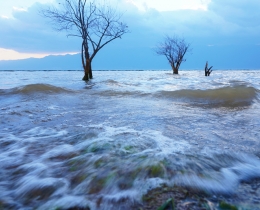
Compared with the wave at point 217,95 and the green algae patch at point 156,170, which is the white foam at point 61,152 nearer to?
the green algae patch at point 156,170

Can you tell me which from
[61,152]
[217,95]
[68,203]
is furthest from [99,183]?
[217,95]

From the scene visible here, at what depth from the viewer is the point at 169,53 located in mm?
27438

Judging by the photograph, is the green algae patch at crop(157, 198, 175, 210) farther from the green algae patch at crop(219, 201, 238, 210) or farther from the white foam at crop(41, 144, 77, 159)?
the white foam at crop(41, 144, 77, 159)

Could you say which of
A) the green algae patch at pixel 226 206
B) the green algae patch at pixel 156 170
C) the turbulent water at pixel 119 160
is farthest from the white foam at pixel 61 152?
the green algae patch at pixel 226 206

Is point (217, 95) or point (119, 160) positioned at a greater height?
point (119, 160)

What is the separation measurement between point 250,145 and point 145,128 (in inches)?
45.6

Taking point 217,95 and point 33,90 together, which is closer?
point 217,95

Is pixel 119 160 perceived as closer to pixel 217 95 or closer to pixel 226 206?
pixel 226 206

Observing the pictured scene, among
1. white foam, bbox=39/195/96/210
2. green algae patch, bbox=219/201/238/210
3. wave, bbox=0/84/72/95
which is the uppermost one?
green algae patch, bbox=219/201/238/210

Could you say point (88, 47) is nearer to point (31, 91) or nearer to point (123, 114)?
point (31, 91)

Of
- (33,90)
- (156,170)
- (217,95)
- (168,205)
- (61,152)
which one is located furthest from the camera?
(33,90)

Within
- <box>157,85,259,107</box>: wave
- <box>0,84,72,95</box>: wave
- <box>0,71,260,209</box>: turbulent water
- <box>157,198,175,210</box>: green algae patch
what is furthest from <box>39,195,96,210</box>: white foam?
<box>0,84,72,95</box>: wave

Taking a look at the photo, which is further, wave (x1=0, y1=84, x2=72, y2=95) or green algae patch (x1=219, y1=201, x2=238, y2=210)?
wave (x1=0, y1=84, x2=72, y2=95)

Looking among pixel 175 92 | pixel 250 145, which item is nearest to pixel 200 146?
pixel 250 145
